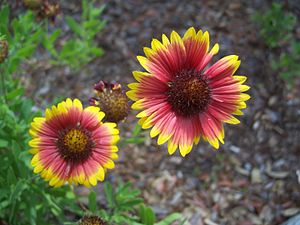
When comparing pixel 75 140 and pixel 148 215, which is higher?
pixel 75 140

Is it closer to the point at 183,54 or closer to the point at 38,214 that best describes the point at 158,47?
the point at 183,54

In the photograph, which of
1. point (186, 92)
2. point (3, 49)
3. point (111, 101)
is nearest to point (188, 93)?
point (186, 92)

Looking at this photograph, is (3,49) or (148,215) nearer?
(3,49)

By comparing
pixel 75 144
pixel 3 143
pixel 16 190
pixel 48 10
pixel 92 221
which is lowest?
pixel 92 221

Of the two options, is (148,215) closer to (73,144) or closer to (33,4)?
(73,144)

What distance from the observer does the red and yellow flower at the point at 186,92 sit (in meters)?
2.06

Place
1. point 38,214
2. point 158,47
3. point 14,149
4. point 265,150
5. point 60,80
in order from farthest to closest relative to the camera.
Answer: point 60,80
point 265,150
point 38,214
point 14,149
point 158,47

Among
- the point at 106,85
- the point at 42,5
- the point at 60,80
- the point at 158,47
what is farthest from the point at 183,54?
the point at 60,80

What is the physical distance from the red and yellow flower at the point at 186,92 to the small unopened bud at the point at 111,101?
199 mm

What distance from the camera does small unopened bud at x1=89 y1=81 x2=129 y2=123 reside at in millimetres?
2246

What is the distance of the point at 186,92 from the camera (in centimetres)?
217

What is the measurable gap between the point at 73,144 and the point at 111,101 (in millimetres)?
260

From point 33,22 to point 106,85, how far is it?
117 centimetres

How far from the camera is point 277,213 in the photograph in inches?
120
